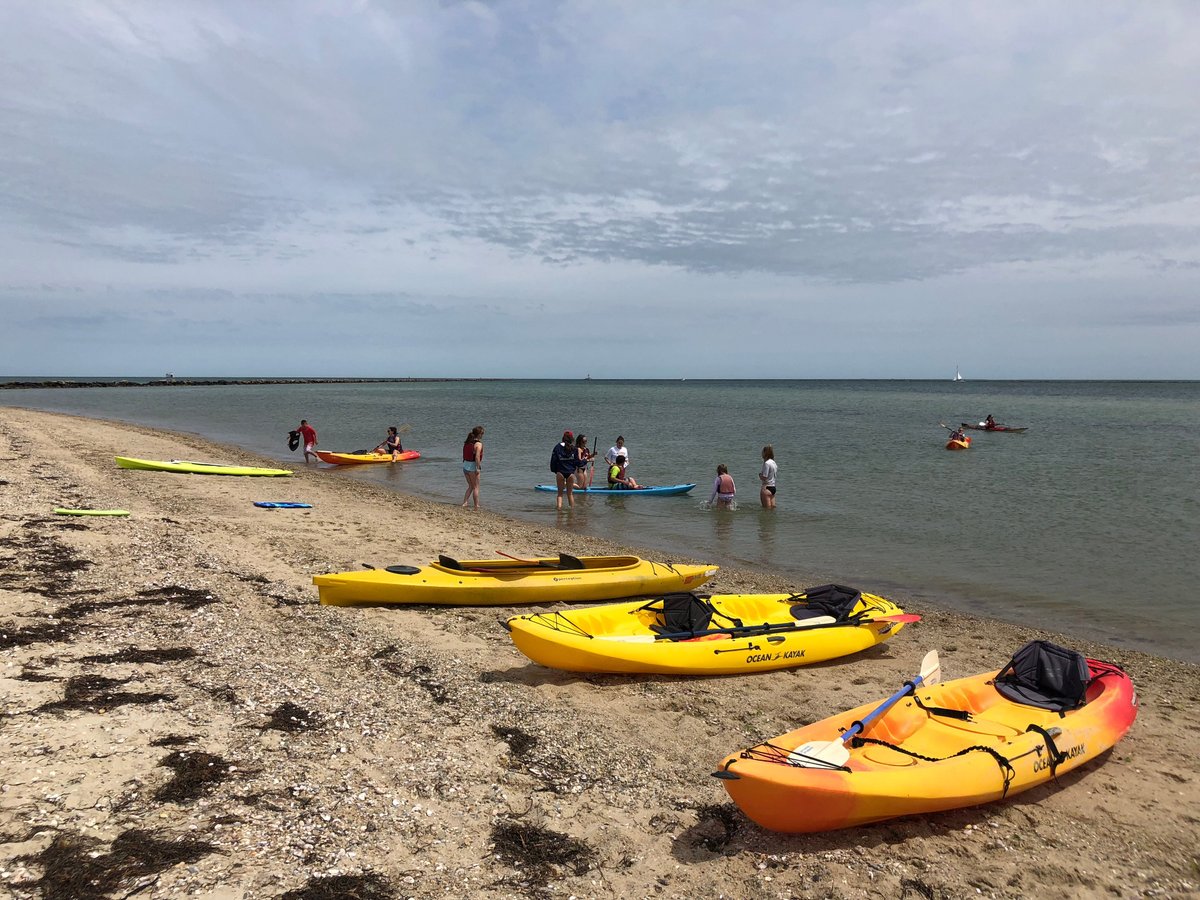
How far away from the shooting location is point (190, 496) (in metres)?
14.5

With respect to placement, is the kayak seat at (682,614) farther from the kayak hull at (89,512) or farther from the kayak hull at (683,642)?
the kayak hull at (89,512)

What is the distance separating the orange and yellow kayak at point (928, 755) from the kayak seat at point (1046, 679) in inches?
1.6

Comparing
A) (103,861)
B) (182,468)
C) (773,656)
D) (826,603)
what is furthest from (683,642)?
(182,468)

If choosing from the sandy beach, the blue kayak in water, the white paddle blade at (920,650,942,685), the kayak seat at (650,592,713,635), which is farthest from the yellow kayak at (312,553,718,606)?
the blue kayak in water

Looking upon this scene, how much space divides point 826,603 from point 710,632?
5.62 ft

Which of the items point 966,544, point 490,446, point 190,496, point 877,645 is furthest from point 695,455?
point 877,645

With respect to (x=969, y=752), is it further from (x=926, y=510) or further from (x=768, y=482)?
(x=926, y=510)

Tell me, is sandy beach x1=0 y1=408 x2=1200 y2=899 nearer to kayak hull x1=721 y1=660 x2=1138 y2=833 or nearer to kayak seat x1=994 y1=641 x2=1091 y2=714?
kayak hull x1=721 y1=660 x2=1138 y2=833

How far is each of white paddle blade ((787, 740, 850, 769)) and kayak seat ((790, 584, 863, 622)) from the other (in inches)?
125

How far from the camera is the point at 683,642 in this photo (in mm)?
6902

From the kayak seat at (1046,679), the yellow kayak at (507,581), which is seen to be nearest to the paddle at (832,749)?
the kayak seat at (1046,679)

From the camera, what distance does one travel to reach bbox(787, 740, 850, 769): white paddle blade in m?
4.45

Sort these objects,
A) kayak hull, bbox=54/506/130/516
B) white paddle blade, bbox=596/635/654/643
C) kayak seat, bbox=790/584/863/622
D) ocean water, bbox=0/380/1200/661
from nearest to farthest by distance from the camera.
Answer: white paddle blade, bbox=596/635/654/643 < kayak seat, bbox=790/584/863/622 < ocean water, bbox=0/380/1200/661 < kayak hull, bbox=54/506/130/516

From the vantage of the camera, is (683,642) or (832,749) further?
(683,642)
